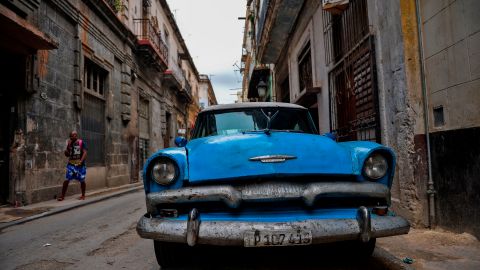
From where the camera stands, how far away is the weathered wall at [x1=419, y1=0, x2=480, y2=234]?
139 inches

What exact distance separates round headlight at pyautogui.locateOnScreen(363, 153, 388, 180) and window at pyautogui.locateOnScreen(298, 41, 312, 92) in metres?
7.17

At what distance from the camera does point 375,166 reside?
2822 mm

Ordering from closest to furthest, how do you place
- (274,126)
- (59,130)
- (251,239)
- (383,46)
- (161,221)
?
(251,239) < (161,221) < (274,126) < (383,46) < (59,130)

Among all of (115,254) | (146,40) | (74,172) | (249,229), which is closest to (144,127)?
(146,40)

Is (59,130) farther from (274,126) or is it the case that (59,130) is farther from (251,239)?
(251,239)

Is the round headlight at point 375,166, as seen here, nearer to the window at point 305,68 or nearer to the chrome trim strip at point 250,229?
the chrome trim strip at point 250,229

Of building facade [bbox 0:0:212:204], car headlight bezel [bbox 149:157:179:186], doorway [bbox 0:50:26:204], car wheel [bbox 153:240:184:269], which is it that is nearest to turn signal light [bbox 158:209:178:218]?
car headlight bezel [bbox 149:157:179:186]

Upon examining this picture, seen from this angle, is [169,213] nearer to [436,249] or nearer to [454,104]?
[436,249]

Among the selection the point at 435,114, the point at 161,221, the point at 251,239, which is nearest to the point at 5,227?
the point at 161,221

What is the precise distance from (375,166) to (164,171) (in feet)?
5.32

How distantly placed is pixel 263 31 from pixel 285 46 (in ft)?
3.47

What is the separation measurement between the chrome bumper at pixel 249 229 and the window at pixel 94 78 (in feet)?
30.9

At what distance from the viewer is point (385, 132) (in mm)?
5117

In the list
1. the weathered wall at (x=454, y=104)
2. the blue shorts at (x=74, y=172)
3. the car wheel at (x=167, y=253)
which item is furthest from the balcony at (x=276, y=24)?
the car wheel at (x=167, y=253)
